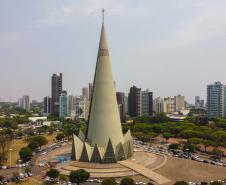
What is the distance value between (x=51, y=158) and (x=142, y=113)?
260ft

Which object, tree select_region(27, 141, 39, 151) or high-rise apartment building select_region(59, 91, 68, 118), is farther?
high-rise apartment building select_region(59, 91, 68, 118)

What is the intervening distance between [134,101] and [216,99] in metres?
29.8

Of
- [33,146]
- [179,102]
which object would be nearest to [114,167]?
[33,146]

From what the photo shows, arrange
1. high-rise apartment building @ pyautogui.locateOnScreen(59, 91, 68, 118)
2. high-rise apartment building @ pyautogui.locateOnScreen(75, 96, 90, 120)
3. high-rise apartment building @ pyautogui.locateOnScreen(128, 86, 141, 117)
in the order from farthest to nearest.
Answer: high-rise apartment building @ pyautogui.locateOnScreen(59, 91, 68, 118)
high-rise apartment building @ pyautogui.locateOnScreen(75, 96, 90, 120)
high-rise apartment building @ pyautogui.locateOnScreen(128, 86, 141, 117)

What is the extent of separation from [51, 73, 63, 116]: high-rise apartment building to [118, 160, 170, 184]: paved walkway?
336ft

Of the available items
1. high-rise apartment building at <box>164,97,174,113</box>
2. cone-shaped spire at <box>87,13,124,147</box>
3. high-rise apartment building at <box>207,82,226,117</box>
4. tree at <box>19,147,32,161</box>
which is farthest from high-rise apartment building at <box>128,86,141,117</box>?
tree at <box>19,147,32,161</box>

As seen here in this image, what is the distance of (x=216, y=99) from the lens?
110625mm

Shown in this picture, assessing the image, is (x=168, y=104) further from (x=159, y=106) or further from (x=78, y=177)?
(x=78, y=177)

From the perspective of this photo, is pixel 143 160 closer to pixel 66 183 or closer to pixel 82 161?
pixel 82 161

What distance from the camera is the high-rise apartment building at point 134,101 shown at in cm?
11375

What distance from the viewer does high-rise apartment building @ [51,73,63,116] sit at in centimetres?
13788

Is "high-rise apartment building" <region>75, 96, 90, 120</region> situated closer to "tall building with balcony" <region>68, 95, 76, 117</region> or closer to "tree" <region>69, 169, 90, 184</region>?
"tall building with balcony" <region>68, 95, 76, 117</region>

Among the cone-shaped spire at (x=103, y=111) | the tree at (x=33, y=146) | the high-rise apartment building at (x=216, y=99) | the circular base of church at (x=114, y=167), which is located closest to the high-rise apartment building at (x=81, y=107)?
the high-rise apartment building at (x=216, y=99)

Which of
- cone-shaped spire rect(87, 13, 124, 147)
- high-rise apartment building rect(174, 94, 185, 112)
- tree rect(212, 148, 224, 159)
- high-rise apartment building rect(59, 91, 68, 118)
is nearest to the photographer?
cone-shaped spire rect(87, 13, 124, 147)
